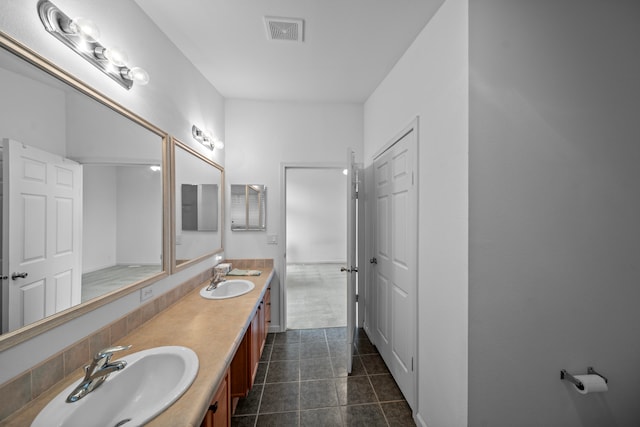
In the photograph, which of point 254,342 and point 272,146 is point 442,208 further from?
point 272,146

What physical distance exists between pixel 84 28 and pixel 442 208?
1.87 m

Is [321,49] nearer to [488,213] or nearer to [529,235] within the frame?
[488,213]

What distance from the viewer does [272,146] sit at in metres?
2.88

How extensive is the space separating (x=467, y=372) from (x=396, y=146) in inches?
62.1

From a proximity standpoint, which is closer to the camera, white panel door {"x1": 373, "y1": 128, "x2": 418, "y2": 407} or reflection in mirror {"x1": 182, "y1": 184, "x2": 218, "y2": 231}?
white panel door {"x1": 373, "y1": 128, "x2": 418, "y2": 407}

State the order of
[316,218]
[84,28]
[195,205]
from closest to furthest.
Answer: [84,28] → [195,205] → [316,218]

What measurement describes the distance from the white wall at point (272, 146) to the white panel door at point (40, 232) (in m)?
1.84

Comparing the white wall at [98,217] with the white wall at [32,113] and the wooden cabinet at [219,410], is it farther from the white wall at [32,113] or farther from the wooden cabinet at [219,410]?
the wooden cabinet at [219,410]

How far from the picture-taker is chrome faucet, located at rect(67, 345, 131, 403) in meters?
0.85

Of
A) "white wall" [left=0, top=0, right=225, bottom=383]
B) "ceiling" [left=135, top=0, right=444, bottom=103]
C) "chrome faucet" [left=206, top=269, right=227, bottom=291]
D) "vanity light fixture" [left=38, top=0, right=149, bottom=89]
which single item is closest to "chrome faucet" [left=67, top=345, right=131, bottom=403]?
"white wall" [left=0, top=0, right=225, bottom=383]

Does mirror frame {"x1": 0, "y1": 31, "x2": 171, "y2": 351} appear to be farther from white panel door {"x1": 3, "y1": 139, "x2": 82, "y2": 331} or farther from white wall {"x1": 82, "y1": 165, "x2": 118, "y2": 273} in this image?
white wall {"x1": 82, "y1": 165, "x2": 118, "y2": 273}

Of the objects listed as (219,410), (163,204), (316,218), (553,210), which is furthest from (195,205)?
(316,218)

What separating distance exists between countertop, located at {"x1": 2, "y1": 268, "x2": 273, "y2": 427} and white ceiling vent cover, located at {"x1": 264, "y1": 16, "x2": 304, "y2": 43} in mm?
1940

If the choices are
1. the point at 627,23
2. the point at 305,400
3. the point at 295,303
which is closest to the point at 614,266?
the point at 627,23
